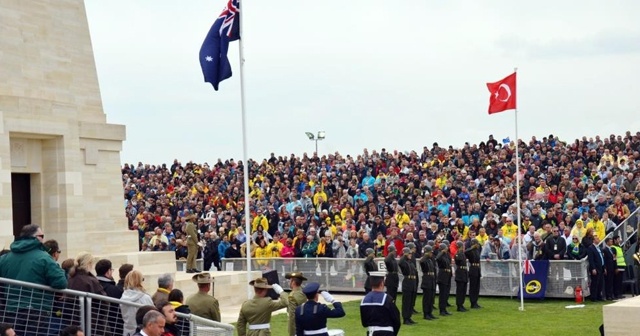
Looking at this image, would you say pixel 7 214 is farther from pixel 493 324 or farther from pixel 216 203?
pixel 216 203

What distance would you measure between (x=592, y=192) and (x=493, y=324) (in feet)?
28.2

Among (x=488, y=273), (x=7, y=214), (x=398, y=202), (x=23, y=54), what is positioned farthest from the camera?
(x=398, y=202)

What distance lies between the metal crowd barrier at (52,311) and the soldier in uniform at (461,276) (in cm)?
1250

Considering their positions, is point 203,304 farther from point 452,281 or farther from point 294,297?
point 452,281

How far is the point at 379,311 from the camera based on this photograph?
496 inches

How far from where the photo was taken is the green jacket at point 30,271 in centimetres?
1054

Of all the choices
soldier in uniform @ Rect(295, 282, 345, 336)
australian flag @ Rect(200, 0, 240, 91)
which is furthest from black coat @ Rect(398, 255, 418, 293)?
soldier in uniform @ Rect(295, 282, 345, 336)

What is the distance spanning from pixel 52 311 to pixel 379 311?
3.97 m

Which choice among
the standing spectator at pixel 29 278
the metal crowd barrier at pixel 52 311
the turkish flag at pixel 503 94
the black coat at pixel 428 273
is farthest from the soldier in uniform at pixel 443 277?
the standing spectator at pixel 29 278

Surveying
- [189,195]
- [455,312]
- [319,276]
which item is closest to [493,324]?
[455,312]

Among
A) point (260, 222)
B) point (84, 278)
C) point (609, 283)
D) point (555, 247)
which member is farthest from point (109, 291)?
point (260, 222)

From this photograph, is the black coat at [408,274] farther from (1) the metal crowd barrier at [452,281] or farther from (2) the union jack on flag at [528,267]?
(2) the union jack on flag at [528,267]

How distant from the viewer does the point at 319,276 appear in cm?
2681

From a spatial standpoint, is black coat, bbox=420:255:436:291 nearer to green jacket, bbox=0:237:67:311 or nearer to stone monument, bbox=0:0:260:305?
stone monument, bbox=0:0:260:305
